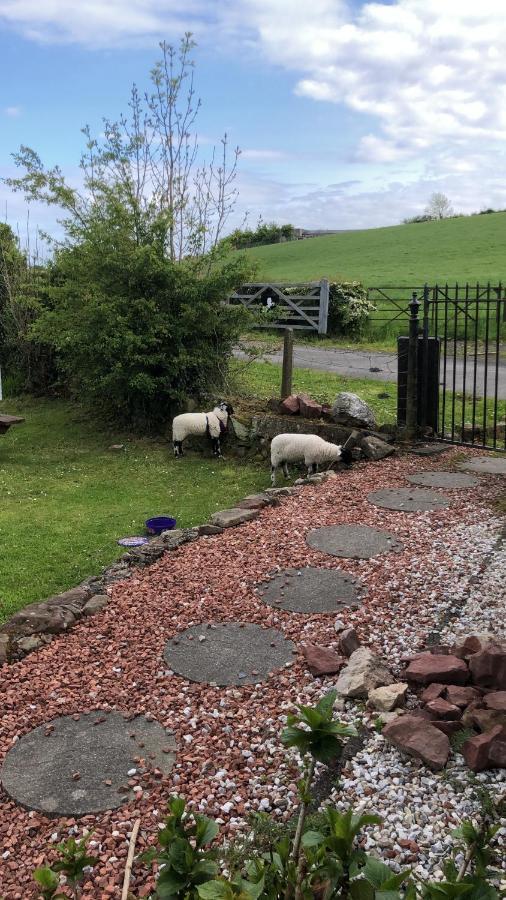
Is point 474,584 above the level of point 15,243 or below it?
below

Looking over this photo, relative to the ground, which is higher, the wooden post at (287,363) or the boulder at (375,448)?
the wooden post at (287,363)

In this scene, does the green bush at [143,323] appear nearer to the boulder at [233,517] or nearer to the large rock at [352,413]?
the large rock at [352,413]

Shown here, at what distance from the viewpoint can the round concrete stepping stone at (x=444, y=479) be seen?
7.17m

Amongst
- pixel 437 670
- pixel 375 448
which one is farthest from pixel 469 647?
pixel 375 448

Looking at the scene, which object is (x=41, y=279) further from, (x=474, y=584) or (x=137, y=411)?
(x=474, y=584)

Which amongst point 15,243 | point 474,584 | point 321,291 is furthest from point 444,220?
point 474,584

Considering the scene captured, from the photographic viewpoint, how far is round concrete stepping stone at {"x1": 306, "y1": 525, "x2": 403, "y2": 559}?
5402mm

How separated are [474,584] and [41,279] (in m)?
12.5

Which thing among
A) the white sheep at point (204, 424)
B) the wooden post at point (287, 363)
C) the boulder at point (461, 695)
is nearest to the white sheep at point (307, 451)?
the white sheep at point (204, 424)

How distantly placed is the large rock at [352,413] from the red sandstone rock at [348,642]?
5.45 metres

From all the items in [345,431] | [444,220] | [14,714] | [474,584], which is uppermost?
[444,220]

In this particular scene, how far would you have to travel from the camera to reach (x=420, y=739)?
2863 millimetres

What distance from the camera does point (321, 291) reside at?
2361cm

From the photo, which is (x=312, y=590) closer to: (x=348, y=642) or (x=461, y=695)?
(x=348, y=642)
